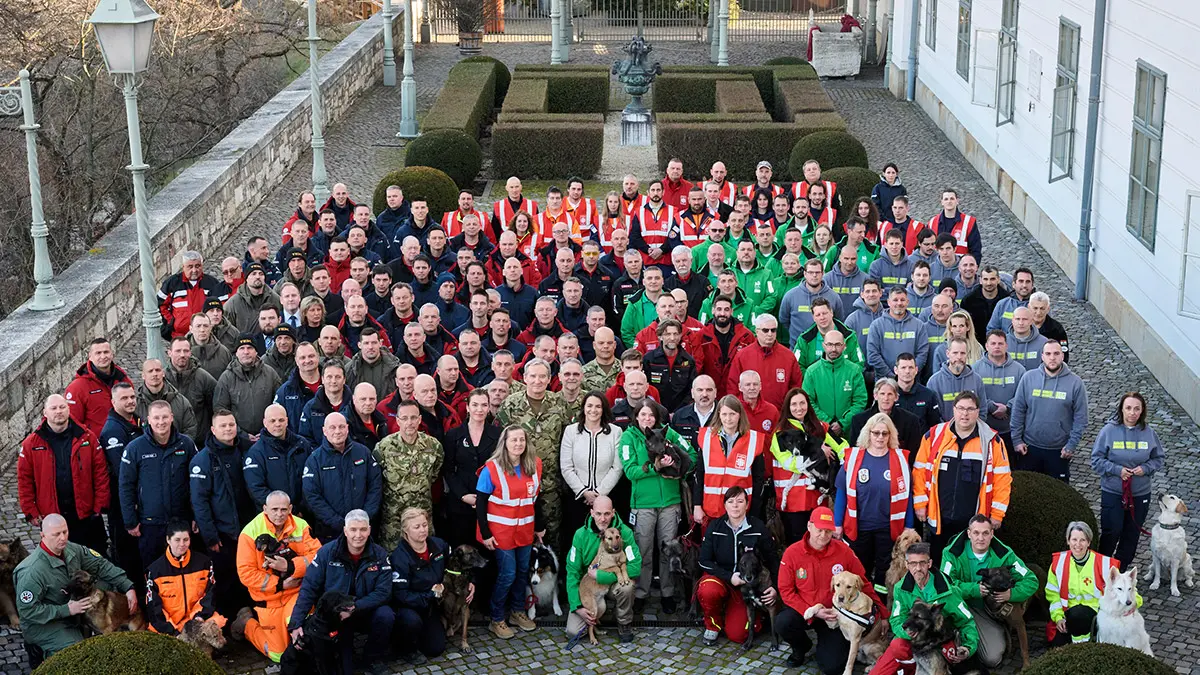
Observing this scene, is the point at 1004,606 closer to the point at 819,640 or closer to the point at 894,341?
the point at 819,640

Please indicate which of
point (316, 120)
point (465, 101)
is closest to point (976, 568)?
point (316, 120)

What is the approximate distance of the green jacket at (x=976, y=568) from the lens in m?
9.48

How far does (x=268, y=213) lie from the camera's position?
2128cm

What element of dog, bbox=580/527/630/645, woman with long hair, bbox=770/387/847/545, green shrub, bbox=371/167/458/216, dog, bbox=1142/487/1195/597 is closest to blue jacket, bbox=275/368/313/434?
dog, bbox=580/527/630/645

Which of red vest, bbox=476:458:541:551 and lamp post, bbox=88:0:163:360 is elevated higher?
lamp post, bbox=88:0:163:360

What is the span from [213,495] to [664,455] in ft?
9.43

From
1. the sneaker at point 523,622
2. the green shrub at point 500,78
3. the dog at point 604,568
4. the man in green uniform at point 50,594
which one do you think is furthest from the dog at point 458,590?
the green shrub at point 500,78

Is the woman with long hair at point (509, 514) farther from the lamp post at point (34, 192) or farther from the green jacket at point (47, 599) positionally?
the lamp post at point (34, 192)

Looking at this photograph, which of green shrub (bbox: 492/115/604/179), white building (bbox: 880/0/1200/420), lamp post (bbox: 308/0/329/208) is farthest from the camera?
green shrub (bbox: 492/115/604/179)

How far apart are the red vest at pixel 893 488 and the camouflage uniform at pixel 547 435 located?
Result: 1.92m

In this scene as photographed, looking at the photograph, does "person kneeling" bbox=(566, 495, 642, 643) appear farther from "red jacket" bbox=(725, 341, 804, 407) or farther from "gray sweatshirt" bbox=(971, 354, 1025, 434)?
"gray sweatshirt" bbox=(971, 354, 1025, 434)

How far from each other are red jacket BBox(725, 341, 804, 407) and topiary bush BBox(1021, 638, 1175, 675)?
395 cm

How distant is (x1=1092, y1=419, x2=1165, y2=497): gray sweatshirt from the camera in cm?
1063

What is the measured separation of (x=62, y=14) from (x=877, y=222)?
1210cm
